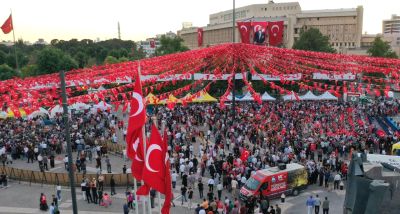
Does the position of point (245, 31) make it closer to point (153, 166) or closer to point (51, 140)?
point (51, 140)

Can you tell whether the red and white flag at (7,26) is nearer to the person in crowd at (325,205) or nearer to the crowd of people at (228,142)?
the crowd of people at (228,142)

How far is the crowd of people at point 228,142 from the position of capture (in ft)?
64.2

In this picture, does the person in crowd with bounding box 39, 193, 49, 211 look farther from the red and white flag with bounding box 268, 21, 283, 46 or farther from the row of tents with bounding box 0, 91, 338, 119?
the red and white flag with bounding box 268, 21, 283, 46

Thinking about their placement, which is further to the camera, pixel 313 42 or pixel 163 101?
pixel 313 42

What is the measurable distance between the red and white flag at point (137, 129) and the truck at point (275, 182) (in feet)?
31.4

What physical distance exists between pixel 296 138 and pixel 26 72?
48176 millimetres

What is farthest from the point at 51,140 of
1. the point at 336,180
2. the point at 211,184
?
the point at 336,180

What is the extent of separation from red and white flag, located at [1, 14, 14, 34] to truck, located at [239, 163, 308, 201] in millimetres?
37269

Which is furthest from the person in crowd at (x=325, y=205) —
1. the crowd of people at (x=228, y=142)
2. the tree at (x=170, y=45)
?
the tree at (x=170, y=45)

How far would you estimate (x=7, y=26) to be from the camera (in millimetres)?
44562

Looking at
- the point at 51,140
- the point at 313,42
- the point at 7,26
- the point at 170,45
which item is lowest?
the point at 51,140

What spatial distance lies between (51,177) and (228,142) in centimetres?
1135

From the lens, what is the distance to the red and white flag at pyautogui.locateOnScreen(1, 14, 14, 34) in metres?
44.2

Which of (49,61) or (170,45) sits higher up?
(170,45)
